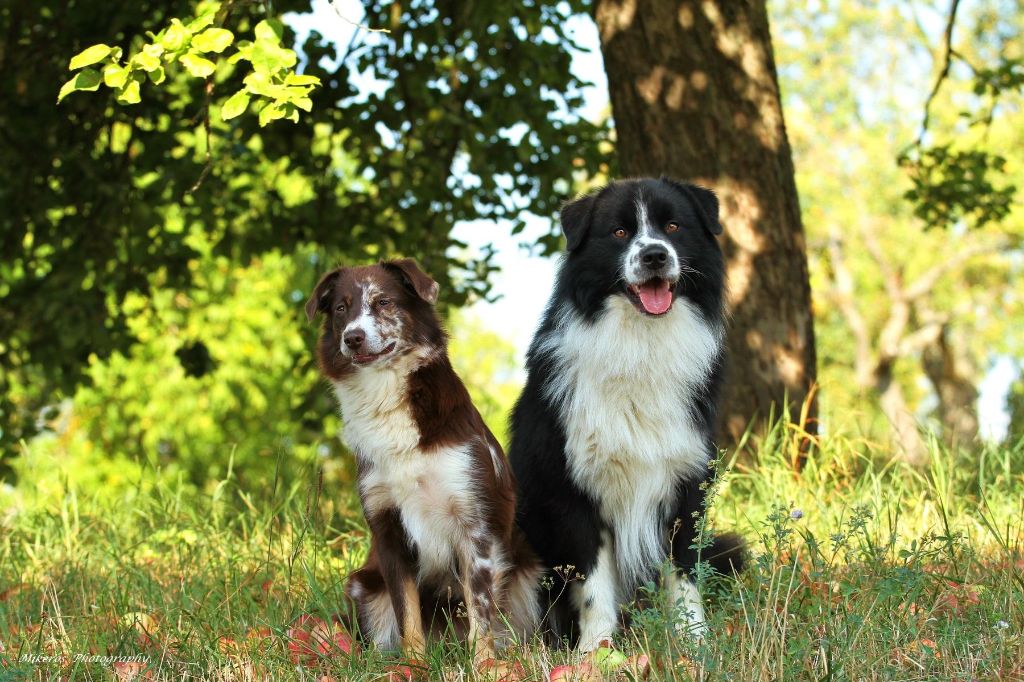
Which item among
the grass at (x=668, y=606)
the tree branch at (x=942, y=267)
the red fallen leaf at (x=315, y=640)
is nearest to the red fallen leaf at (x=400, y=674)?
the grass at (x=668, y=606)

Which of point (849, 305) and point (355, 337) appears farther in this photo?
point (849, 305)

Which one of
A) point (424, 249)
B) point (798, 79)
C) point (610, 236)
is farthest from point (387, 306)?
point (798, 79)

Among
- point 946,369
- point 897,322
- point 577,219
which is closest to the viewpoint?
point 577,219

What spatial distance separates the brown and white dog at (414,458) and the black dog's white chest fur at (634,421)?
40cm

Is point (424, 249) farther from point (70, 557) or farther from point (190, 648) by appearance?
point (190, 648)

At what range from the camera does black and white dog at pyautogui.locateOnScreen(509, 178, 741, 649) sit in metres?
4.64

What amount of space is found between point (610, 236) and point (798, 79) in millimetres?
29994

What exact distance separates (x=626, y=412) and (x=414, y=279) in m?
1.02

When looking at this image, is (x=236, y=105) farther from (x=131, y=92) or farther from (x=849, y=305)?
(x=849, y=305)

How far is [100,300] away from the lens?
845 cm

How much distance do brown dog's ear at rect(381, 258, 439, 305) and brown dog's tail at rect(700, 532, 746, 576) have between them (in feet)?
5.29

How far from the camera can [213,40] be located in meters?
4.39

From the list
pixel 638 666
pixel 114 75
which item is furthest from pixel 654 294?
pixel 114 75

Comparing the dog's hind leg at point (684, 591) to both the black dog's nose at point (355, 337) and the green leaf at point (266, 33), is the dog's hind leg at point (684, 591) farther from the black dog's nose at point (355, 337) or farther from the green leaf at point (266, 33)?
the green leaf at point (266, 33)
